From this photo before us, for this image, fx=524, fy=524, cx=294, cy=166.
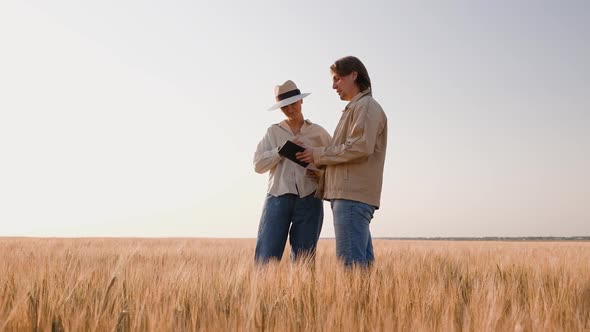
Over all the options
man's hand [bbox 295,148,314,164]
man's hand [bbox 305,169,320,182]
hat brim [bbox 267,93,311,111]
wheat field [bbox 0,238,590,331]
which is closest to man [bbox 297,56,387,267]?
man's hand [bbox 295,148,314,164]

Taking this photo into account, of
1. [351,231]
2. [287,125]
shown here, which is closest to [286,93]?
[287,125]

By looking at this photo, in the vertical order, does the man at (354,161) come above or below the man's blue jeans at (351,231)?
above

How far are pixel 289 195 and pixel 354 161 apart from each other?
1.09 metres

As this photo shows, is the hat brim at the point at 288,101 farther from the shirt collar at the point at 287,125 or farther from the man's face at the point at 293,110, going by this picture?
the shirt collar at the point at 287,125

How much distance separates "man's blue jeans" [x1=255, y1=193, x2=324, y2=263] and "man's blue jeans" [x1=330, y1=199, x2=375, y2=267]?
3.35ft

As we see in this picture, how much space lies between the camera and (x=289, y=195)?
4.25m

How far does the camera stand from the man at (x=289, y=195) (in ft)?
13.7

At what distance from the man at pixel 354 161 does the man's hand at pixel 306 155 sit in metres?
0.11

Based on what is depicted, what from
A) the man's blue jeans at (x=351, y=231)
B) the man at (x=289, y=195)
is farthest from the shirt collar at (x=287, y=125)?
the man's blue jeans at (x=351, y=231)

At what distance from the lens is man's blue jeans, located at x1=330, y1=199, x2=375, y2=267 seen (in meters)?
3.18

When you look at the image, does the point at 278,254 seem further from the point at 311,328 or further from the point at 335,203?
the point at 311,328

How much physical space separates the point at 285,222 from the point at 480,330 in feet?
8.71

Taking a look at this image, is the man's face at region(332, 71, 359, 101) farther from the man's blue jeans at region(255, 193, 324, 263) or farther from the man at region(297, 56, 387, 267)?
the man's blue jeans at region(255, 193, 324, 263)

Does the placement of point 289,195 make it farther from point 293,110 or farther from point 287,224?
point 293,110
